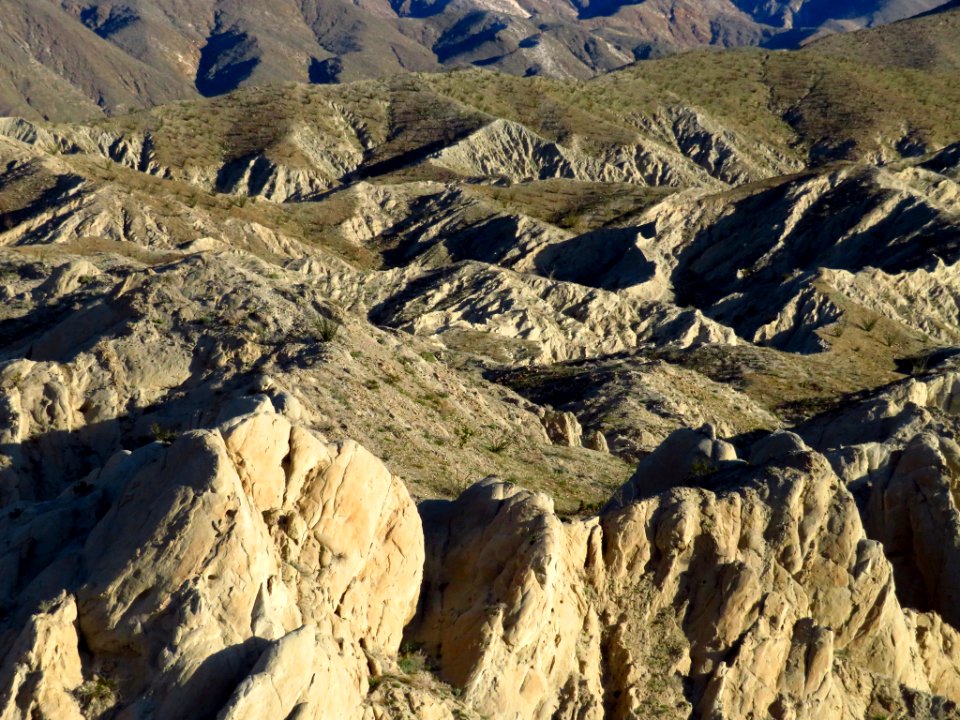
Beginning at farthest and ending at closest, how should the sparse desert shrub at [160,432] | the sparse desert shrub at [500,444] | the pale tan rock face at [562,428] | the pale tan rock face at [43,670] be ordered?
1. the pale tan rock face at [562,428]
2. the sparse desert shrub at [500,444]
3. the sparse desert shrub at [160,432]
4. the pale tan rock face at [43,670]

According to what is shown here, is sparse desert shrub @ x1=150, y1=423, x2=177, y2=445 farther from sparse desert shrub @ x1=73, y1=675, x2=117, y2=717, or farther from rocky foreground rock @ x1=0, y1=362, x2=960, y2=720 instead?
sparse desert shrub @ x1=73, y1=675, x2=117, y2=717

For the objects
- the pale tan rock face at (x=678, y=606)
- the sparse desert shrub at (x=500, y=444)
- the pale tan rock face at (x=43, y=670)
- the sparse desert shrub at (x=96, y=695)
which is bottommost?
the sparse desert shrub at (x=500, y=444)

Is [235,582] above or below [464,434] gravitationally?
above

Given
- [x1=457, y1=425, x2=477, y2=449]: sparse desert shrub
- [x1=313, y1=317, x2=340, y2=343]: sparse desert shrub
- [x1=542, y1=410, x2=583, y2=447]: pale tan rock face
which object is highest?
[x1=313, y1=317, x2=340, y2=343]: sparse desert shrub

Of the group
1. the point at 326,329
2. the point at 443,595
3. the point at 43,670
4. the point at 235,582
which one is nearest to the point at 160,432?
the point at 326,329

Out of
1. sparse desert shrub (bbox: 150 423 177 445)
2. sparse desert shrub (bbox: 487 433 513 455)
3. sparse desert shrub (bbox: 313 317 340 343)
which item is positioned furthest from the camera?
sparse desert shrub (bbox: 313 317 340 343)

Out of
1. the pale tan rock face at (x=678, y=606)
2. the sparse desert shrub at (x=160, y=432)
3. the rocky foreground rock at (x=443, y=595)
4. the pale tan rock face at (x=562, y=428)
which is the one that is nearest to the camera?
the rocky foreground rock at (x=443, y=595)

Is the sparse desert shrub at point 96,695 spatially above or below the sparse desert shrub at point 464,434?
above

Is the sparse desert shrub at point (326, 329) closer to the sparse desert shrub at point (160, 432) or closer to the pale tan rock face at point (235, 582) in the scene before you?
the sparse desert shrub at point (160, 432)

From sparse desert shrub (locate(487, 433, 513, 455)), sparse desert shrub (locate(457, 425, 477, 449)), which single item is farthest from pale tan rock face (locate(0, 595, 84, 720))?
sparse desert shrub (locate(487, 433, 513, 455))

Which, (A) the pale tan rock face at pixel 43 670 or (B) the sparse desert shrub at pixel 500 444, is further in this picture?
(B) the sparse desert shrub at pixel 500 444

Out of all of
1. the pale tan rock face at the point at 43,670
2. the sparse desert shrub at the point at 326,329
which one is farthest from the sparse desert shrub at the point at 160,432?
the pale tan rock face at the point at 43,670

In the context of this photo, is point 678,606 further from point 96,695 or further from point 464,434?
point 464,434
